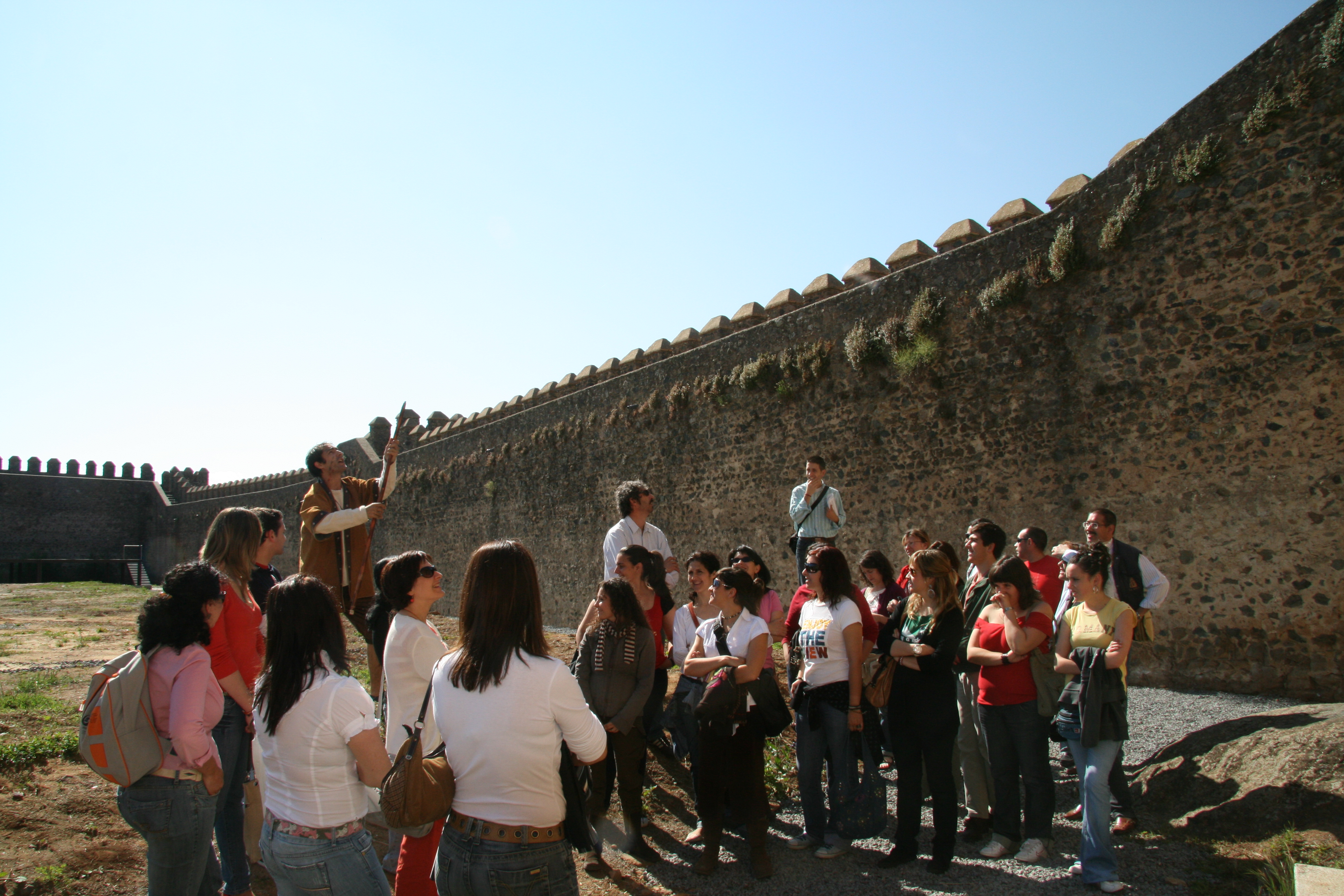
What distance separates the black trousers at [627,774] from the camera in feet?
13.4

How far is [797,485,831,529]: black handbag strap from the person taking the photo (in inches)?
287

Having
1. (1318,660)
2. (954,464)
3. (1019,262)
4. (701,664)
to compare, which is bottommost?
(1318,660)

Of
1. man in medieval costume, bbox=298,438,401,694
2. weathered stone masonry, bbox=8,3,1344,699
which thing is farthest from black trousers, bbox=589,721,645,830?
weathered stone masonry, bbox=8,3,1344,699

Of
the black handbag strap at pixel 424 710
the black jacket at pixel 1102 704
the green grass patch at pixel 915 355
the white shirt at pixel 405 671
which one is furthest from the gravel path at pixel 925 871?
the green grass patch at pixel 915 355

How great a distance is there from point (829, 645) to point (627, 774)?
51.4 inches

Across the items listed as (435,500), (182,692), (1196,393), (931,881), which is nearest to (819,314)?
(1196,393)

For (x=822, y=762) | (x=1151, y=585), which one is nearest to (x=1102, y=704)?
(x=822, y=762)

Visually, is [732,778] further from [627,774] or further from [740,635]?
[740,635]

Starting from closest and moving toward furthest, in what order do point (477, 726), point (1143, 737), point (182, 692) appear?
1. point (477, 726)
2. point (182, 692)
3. point (1143, 737)

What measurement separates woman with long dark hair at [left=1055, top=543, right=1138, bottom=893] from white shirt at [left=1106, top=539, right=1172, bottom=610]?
36.7 inches

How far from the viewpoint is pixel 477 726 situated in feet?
7.34

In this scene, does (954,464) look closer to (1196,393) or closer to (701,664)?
(1196,393)

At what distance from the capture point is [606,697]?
3918 mm

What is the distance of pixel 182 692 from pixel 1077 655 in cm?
386
